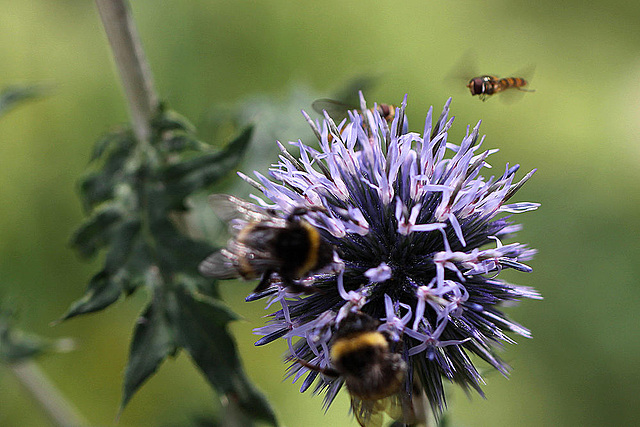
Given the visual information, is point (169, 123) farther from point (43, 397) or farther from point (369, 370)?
point (43, 397)

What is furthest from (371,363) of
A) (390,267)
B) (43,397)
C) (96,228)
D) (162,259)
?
(43,397)

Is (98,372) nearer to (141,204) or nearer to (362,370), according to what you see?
(141,204)

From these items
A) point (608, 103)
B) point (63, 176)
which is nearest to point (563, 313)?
point (608, 103)

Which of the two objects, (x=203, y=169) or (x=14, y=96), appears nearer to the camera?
(x=203, y=169)

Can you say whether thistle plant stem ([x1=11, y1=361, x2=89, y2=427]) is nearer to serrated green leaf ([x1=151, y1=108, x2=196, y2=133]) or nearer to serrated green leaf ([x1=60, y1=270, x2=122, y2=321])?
serrated green leaf ([x1=60, y1=270, x2=122, y2=321])


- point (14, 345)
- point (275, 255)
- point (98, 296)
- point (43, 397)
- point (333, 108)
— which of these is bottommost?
point (43, 397)

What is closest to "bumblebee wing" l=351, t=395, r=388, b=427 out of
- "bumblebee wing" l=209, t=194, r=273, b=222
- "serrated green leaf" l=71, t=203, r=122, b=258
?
"bumblebee wing" l=209, t=194, r=273, b=222
